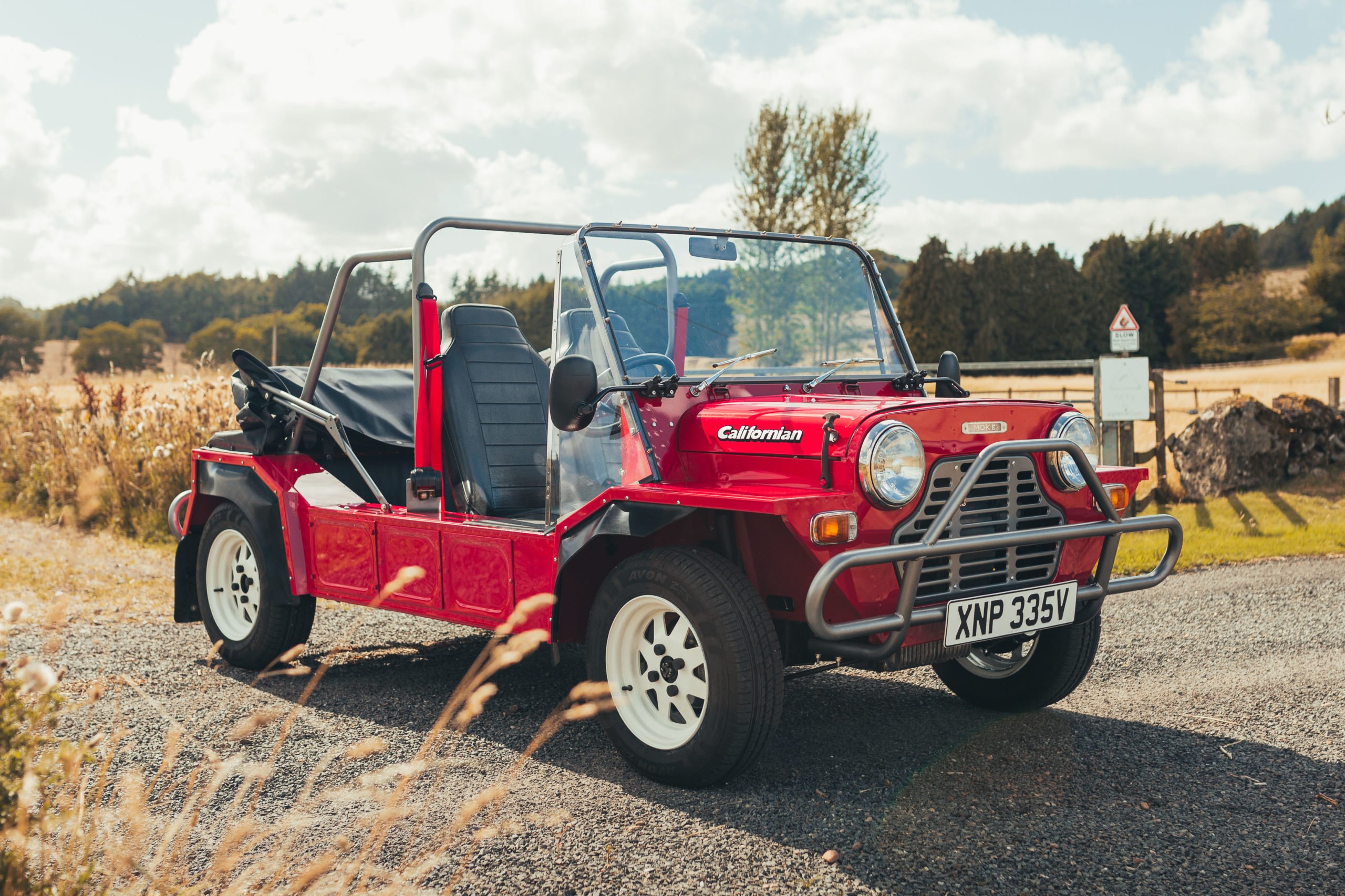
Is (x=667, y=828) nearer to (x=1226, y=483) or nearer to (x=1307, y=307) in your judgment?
(x=1226, y=483)

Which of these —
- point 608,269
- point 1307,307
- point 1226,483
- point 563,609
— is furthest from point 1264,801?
point 1307,307

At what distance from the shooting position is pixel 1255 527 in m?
10.1

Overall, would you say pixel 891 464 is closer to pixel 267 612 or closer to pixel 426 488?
pixel 426 488

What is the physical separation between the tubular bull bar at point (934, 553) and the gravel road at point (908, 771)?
22.3 inches

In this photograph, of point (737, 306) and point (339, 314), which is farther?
point (339, 314)

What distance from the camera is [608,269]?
15.8 feet

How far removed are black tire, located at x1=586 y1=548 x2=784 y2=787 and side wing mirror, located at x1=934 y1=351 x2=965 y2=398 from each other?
208 cm

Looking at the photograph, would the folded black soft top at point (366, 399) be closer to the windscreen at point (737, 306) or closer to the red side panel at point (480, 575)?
the red side panel at point (480, 575)

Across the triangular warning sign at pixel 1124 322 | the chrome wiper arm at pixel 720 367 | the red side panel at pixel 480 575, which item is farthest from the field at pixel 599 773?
the triangular warning sign at pixel 1124 322

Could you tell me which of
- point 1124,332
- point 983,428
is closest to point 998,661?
point 983,428

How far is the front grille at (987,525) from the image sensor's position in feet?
12.8

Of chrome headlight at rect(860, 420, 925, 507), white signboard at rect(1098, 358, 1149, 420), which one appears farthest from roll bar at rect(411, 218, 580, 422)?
white signboard at rect(1098, 358, 1149, 420)

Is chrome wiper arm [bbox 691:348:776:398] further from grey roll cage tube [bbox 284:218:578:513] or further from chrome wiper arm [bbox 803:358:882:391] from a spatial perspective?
grey roll cage tube [bbox 284:218:578:513]

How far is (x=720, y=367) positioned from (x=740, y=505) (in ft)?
4.27
